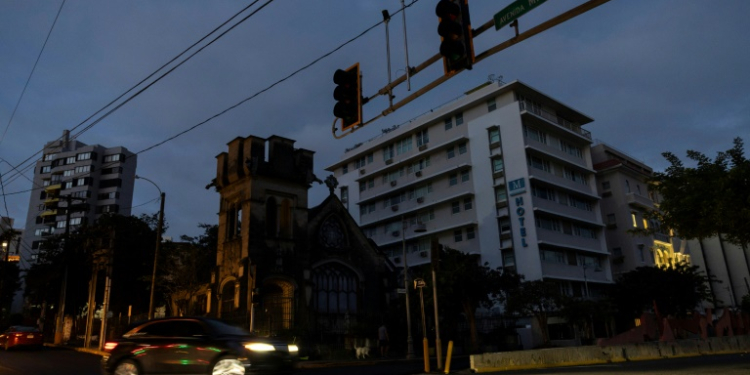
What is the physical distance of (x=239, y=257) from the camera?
94.6 ft

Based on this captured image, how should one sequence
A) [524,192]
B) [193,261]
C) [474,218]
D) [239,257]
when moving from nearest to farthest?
[239,257] < [193,261] < [524,192] < [474,218]

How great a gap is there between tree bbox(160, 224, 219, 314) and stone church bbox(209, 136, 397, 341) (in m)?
3.14

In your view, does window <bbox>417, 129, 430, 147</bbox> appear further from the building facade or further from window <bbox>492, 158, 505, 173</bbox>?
the building facade

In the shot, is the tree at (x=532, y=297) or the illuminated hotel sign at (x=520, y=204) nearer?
the tree at (x=532, y=297)

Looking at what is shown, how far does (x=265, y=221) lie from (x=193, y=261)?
6323mm

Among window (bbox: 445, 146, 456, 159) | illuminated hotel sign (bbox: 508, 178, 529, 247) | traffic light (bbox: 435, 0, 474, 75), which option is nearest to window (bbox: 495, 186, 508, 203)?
illuminated hotel sign (bbox: 508, 178, 529, 247)

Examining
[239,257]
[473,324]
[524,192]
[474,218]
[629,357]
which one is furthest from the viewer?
[474,218]

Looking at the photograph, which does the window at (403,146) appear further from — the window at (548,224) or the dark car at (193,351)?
the dark car at (193,351)

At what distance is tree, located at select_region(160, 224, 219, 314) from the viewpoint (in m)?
32.6

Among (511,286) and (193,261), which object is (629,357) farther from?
(193,261)

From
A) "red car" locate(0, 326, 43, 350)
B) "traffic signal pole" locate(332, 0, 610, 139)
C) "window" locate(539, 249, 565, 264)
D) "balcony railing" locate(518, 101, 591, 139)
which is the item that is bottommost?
"red car" locate(0, 326, 43, 350)

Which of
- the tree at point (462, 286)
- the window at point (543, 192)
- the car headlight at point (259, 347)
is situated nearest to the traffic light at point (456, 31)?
the car headlight at point (259, 347)

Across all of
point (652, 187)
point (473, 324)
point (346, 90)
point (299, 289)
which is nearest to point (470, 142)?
point (473, 324)

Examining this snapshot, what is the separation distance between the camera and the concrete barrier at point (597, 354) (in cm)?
1742
